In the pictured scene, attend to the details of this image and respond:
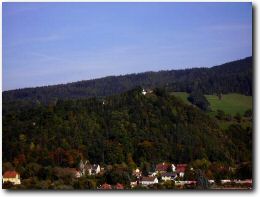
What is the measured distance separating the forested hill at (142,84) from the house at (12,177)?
3.47ft

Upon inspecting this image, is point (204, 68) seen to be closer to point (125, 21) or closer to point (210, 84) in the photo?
point (210, 84)

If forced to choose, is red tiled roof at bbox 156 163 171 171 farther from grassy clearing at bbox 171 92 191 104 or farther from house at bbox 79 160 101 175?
grassy clearing at bbox 171 92 191 104

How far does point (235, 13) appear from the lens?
971 centimetres

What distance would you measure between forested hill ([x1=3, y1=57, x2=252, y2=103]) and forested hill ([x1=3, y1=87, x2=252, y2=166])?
209mm

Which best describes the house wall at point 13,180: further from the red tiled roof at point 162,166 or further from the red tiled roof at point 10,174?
the red tiled roof at point 162,166

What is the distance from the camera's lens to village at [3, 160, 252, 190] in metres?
9.61

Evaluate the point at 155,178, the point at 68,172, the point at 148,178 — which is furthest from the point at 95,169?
the point at 155,178

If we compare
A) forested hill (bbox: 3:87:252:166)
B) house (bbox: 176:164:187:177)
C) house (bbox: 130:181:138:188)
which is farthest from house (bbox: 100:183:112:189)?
house (bbox: 176:164:187:177)

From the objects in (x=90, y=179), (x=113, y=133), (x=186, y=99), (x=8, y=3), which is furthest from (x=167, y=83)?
(x=8, y=3)

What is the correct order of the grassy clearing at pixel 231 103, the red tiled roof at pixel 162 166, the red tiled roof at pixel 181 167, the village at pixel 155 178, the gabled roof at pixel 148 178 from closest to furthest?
the village at pixel 155 178
the grassy clearing at pixel 231 103
the gabled roof at pixel 148 178
the red tiled roof at pixel 181 167
the red tiled roof at pixel 162 166

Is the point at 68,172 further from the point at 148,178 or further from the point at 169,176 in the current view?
the point at 169,176

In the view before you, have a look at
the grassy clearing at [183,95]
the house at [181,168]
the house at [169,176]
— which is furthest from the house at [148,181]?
the grassy clearing at [183,95]

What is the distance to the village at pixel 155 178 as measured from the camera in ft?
31.5

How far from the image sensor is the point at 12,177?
10.1m
